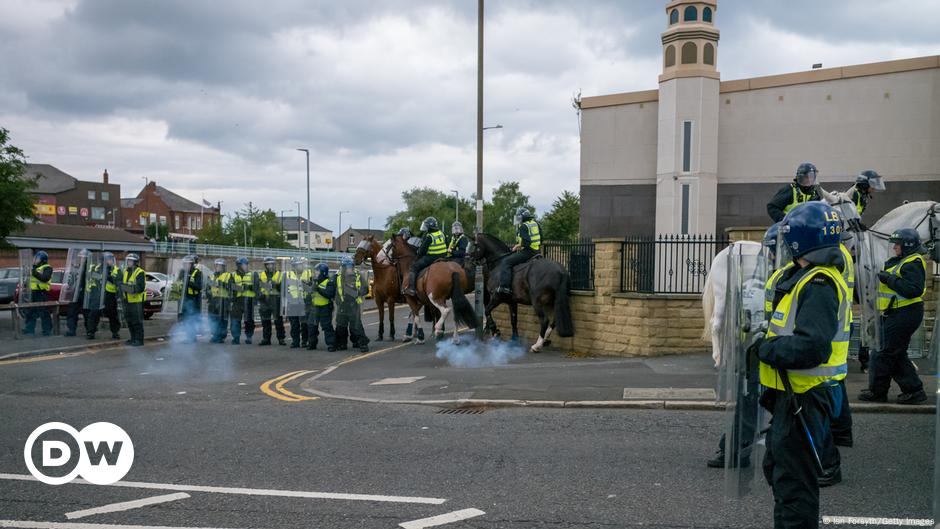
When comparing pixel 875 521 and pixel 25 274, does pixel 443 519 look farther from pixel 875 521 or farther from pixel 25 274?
pixel 25 274

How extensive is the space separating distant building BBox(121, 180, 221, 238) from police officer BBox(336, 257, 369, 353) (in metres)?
97.5

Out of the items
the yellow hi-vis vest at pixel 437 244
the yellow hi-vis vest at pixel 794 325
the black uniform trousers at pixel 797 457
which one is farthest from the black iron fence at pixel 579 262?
the black uniform trousers at pixel 797 457

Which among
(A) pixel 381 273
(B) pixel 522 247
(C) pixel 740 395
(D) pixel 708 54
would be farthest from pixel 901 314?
(D) pixel 708 54

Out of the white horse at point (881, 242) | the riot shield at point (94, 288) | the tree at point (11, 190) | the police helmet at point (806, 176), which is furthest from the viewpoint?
the tree at point (11, 190)

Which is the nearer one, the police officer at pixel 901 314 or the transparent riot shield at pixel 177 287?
the police officer at pixel 901 314

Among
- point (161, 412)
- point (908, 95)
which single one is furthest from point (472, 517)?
point (908, 95)

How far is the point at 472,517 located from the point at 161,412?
548cm

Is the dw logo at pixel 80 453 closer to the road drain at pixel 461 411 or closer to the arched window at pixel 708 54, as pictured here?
the road drain at pixel 461 411

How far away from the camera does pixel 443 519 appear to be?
17.0 ft

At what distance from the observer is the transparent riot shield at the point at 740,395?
444 centimetres

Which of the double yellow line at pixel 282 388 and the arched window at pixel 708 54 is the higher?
the arched window at pixel 708 54

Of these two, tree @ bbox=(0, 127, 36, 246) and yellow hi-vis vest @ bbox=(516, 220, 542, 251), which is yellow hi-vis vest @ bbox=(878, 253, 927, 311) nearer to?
yellow hi-vis vest @ bbox=(516, 220, 542, 251)

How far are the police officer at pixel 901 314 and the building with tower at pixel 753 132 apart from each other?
1148 centimetres

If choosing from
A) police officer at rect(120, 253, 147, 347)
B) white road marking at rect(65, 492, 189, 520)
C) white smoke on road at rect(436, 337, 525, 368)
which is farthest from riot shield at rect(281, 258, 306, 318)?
white road marking at rect(65, 492, 189, 520)
